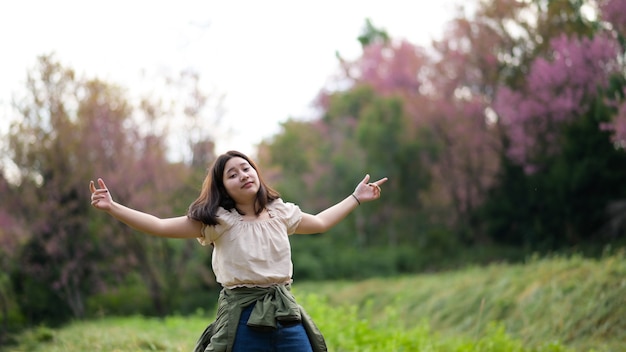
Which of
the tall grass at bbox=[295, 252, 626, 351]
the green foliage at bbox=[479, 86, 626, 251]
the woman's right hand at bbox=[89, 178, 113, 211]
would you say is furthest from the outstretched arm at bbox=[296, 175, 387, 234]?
the green foliage at bbox=[479, 86, 626, 251]

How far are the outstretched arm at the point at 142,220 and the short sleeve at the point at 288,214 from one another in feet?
1.25

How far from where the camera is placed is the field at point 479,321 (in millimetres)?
5875

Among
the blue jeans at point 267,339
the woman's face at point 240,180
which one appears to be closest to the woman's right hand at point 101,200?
the woman's face at point 240,180

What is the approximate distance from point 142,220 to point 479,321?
5.36 m

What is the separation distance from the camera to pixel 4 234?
13.8 m

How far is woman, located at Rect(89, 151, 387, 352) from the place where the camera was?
3137 millimetres

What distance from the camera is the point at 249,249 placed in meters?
3.18

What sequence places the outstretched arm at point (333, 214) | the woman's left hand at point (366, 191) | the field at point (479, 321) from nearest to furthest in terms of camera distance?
the outstretched arm at point (333, 214)
the woman's left hand at point (366, 191)
the field at point (479, 321)

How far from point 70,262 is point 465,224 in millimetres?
10824

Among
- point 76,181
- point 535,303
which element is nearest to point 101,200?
point 535,303

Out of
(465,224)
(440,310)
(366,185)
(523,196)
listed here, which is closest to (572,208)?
(523,196)

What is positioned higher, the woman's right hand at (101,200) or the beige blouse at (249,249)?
the woman's right hand at (101,200)

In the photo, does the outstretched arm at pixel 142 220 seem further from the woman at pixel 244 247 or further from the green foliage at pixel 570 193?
the green foliage at pixel 570 193

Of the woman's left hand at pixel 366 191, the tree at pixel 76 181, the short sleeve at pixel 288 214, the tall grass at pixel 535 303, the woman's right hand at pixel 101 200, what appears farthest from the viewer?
the tree at pixel 76 181
